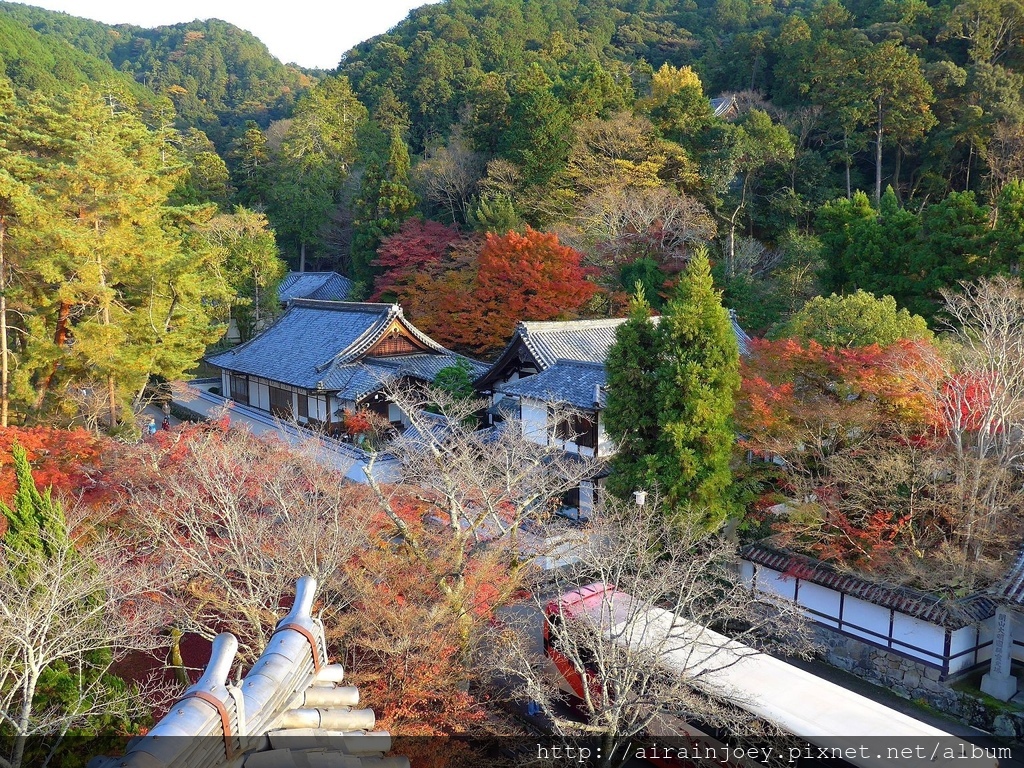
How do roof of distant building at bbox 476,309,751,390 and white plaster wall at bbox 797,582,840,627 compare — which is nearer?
white plaster wall at bbox 797,582,840,627

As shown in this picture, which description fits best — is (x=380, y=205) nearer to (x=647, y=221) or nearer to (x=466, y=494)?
(x=647, y=221)

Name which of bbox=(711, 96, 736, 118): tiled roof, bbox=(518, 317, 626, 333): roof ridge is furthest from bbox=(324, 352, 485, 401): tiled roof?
bbox=(711, 96, 736, 118): tiled roof

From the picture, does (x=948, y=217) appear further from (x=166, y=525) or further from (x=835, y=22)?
(x=166, y=525)

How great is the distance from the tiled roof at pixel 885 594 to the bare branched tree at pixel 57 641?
1187 cm

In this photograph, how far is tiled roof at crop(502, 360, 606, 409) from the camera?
20.1m

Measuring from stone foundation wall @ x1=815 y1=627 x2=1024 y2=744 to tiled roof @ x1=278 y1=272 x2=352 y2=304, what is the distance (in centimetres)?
3483

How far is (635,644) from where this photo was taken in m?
11.7

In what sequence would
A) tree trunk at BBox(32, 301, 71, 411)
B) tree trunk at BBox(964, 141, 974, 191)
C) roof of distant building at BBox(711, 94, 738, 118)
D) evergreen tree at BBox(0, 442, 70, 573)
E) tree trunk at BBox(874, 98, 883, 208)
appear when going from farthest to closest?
roof of distant building at BBox(711, 94, 738, 118) → tree trunk at BBox(874, 98, 883, 208) → tree trunk at BBox(964, 141, 974, 191) → tree trunk at BBox(32, 301, 71, 411) → evergreen tree at BBox(0, 442, 70, 573)

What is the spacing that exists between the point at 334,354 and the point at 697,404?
51.1 ft

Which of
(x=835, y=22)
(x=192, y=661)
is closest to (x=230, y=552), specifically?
(x=192, y=661)

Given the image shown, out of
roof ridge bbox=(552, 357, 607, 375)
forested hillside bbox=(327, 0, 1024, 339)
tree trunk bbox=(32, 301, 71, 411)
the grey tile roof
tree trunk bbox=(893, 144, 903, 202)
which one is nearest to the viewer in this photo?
roof ridge bbox=(552, 357, 607, 375)

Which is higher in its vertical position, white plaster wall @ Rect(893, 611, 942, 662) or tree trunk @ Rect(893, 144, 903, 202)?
tree trunk @ Rect(893, 144, 903, 202)

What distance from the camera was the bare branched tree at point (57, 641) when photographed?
9234 mm

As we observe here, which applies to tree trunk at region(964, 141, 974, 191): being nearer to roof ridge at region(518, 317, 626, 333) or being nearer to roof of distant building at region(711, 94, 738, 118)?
roof of distant building at region(711, 94, 738, 118)
